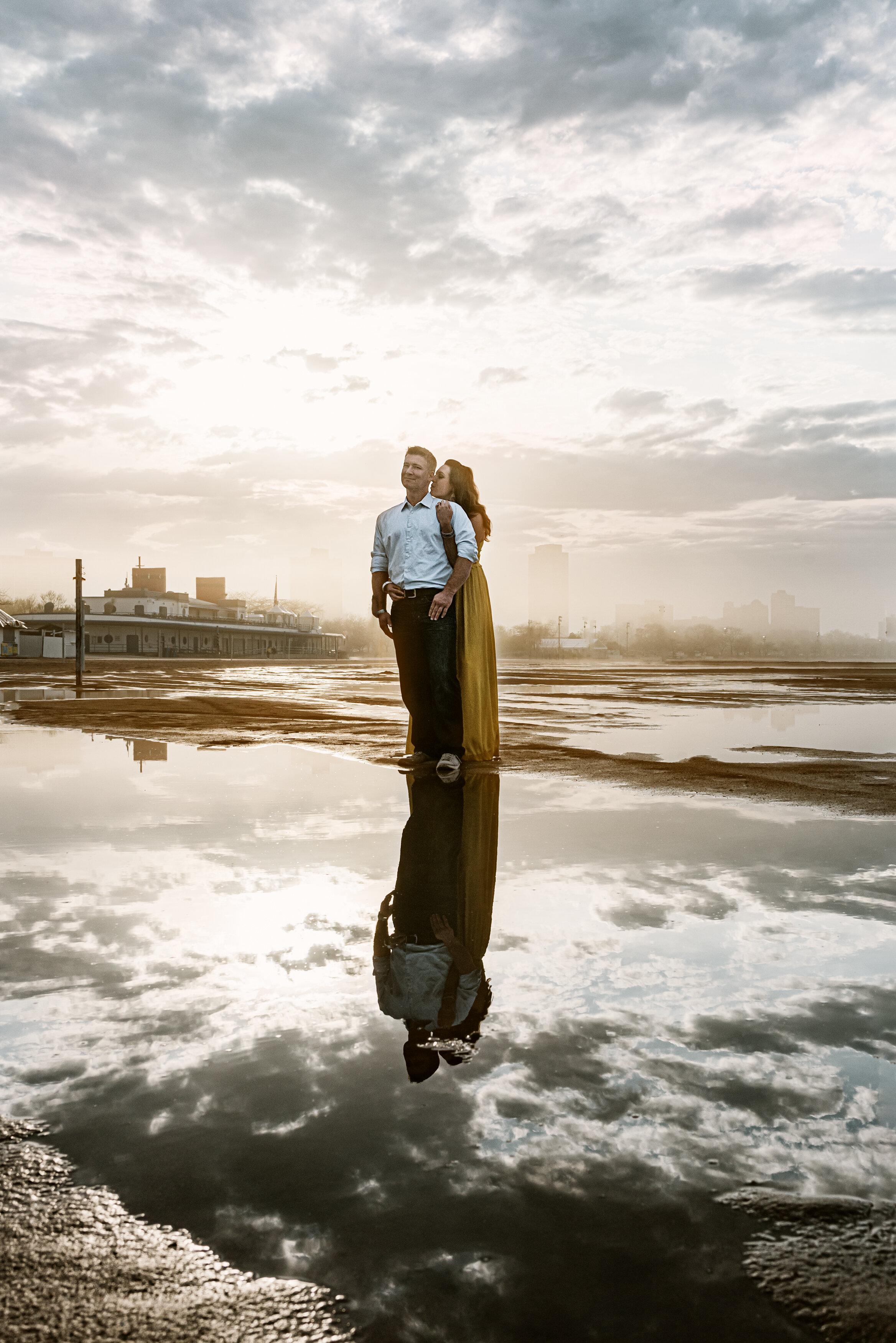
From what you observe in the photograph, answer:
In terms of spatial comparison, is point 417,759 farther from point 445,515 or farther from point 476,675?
point 445,515

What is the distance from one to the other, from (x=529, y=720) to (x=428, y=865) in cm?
763

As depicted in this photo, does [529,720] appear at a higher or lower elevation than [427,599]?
lower

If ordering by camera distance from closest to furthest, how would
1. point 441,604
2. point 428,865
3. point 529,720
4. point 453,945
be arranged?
point 453,945
point 428,865
point 441,604
point 529,720

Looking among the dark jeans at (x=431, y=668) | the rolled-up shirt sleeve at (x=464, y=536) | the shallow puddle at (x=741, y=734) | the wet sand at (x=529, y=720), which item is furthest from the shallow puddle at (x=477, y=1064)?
the shallow puddle at (x=741, y=734)

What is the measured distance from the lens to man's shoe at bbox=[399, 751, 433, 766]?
6426 millimetres

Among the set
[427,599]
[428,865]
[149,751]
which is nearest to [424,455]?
[427,599]

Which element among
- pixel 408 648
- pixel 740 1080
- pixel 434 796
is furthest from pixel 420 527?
pixel 740 1080

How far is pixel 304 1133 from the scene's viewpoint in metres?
1.42

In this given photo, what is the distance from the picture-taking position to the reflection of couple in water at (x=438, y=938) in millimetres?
1803

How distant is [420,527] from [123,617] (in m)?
75.1

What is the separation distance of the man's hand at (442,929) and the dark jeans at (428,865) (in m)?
0.01

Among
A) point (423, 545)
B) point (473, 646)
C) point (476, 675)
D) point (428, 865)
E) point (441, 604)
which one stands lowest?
point (428, 865)

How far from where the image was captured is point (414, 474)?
246 inches

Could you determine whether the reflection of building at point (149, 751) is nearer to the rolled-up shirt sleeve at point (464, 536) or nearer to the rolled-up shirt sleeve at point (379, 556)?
the rolled-up shirt sleeve at point (379, 556)
